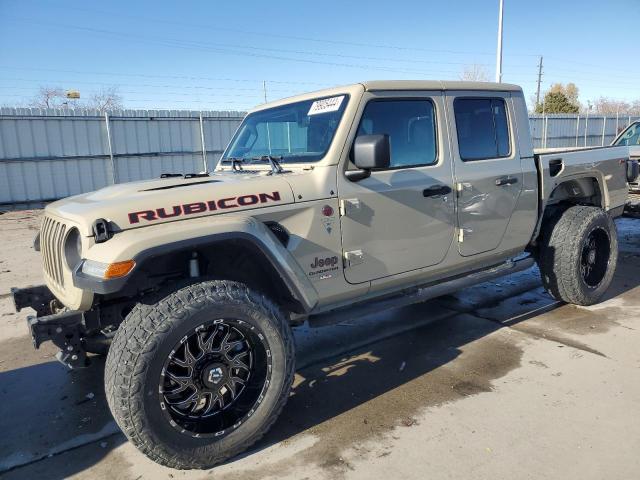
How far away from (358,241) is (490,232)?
1374 millimetres

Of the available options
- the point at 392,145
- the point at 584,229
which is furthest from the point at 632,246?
the point at 392,145

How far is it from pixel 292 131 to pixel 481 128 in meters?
1.56

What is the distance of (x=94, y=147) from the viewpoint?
45.9 feet

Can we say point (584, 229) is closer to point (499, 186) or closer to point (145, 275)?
point (499, 186)

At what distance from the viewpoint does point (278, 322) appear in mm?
2740

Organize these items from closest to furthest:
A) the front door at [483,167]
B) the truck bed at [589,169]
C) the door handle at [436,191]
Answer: the door handle at [436,191], the front door at [483,167], the truck bed at [589,169]

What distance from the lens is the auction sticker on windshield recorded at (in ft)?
10.8

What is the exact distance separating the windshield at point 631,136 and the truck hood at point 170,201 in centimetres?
898

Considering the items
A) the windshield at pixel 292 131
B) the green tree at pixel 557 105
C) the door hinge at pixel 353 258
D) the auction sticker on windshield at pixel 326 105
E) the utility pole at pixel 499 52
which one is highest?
the utility pole at pixel 499 52

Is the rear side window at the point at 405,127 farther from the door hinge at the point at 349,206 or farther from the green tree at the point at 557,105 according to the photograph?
the green tree at the point at 557,105

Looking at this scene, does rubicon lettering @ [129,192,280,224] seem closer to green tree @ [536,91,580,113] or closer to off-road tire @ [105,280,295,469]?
off-road tire @ [105,280,295,469]

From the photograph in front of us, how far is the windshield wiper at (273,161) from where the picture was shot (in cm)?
316

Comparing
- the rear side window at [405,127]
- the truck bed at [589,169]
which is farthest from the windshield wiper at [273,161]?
the truck bed at [589,169]

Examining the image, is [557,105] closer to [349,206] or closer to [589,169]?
[589,169]
